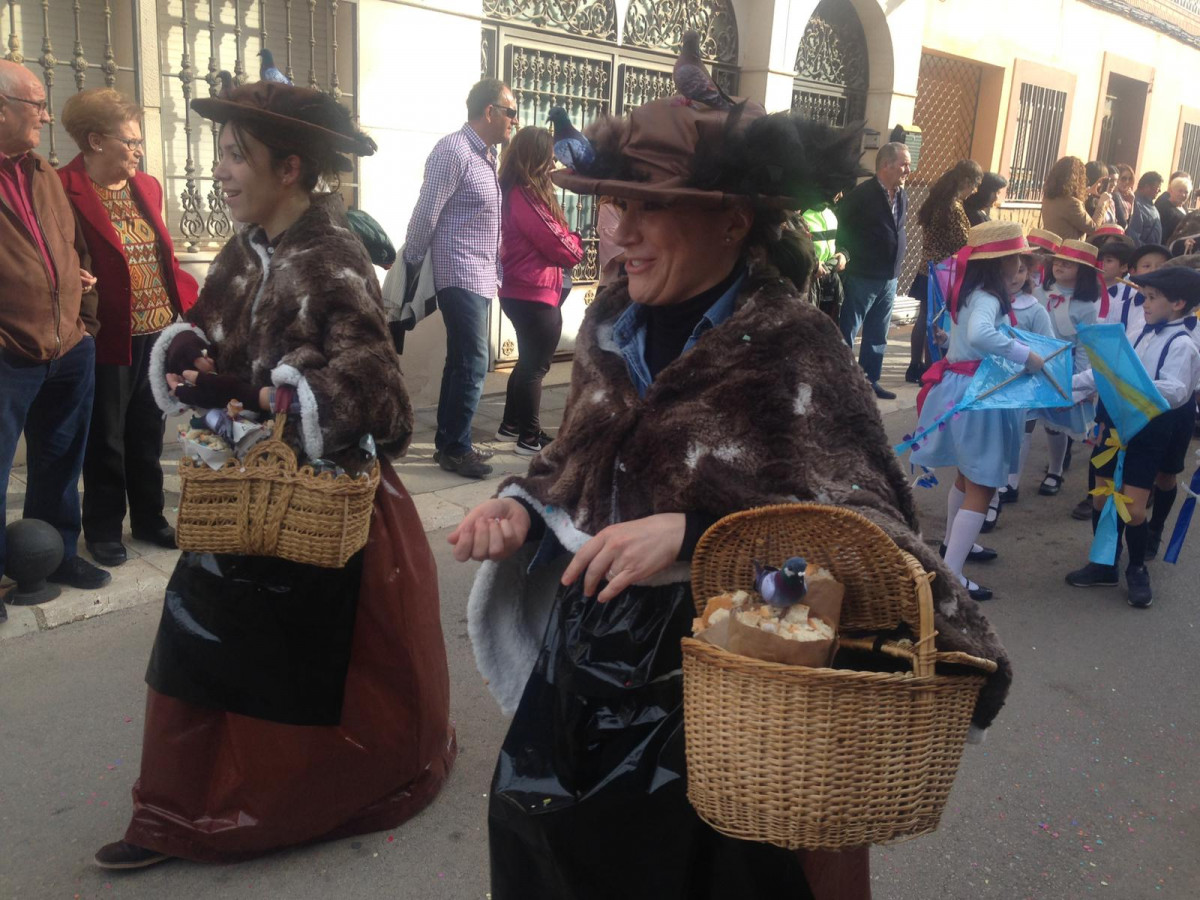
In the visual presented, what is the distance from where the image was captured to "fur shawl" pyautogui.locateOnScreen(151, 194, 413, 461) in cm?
248

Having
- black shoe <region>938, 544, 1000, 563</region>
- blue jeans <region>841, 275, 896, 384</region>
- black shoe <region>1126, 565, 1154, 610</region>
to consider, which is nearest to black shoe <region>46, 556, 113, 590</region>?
black shoe <region>938, 544, 1000, 563</region>

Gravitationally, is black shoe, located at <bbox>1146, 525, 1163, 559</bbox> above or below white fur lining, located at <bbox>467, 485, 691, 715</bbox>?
below

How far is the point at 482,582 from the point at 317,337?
2.69 feet

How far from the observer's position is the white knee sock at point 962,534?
15.8ft

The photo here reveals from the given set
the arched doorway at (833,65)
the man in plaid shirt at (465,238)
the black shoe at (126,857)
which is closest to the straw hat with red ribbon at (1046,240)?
the man in plaid shirt at (465,238)

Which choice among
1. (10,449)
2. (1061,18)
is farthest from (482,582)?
(1061,18)

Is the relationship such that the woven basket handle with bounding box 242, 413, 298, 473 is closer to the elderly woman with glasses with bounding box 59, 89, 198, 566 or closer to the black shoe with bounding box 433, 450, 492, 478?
the elderly woman with glasses with bounding box 59, 89, 198, 566

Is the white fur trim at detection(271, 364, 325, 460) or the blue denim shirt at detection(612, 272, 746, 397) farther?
the white fur trim at detection(271, 364, 325, 460)

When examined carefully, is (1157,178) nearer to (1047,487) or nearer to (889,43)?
(889,43)

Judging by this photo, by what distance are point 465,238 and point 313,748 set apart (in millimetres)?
3907

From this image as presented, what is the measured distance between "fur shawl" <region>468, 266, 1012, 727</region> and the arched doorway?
9524mm

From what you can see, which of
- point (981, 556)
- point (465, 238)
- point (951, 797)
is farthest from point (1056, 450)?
point (951, 797)

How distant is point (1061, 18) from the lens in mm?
14039

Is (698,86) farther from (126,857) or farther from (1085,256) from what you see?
(1085,256)
